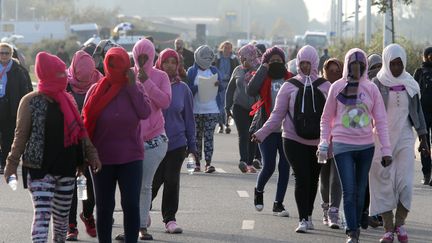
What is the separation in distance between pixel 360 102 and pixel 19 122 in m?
3.04

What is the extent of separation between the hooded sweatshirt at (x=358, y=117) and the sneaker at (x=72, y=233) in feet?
7.67

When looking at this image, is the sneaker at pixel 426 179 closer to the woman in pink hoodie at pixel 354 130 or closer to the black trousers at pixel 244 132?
the black trousers at pixel 244 132

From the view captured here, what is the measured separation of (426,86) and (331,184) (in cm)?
400

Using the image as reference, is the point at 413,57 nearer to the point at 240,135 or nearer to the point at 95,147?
the point at 240,135

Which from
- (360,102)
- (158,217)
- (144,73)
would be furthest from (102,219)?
(158,217)

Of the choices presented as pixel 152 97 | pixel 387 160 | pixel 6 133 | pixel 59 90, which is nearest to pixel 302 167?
pixel 387 160

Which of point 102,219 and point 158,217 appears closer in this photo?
point 102,219

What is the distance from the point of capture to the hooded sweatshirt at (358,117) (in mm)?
10992

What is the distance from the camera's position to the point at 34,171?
9.49 m

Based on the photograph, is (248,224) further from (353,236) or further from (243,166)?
(243,166)

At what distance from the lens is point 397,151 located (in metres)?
11.7

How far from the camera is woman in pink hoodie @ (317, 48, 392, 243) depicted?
433 inches

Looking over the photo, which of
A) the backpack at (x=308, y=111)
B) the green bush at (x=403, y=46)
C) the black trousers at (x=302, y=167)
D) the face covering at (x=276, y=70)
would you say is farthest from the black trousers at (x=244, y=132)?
the green bush at (x=403, y=46)

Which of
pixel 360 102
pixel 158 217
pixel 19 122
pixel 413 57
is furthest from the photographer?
pixel 413 57
